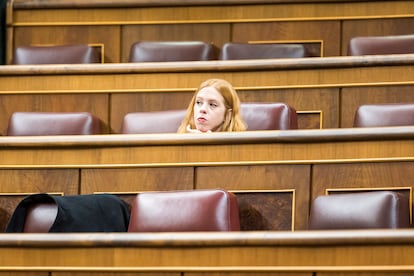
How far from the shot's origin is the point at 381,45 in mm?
1156

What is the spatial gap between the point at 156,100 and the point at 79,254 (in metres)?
0.42

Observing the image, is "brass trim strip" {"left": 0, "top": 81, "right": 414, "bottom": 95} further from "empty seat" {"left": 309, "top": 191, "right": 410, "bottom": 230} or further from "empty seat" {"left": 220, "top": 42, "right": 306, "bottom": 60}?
"empty seat" {"left": 309, "top": 191, "right": 410, "bottom": 230}

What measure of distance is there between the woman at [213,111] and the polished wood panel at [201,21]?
31cm

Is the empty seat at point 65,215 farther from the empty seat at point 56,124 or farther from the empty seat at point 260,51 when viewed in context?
the empty seat at point 260,51

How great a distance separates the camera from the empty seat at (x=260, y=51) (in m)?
1.18

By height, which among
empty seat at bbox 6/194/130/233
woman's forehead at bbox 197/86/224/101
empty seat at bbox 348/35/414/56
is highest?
empty seat at bbox 348/35/414/56

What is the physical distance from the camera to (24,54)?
1233mm

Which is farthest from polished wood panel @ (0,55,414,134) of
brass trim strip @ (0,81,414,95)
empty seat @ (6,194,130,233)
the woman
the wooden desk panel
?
the wooden desk panel

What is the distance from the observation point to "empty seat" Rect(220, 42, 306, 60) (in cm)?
118

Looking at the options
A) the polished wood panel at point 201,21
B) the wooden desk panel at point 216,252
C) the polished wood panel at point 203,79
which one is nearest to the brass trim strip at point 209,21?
the polished wood panel at point 201,21

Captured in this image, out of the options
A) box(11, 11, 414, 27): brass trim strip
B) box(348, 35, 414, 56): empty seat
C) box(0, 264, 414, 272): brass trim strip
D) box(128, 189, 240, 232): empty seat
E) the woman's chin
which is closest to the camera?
box(0, 264, 414, 272): brass trim strip

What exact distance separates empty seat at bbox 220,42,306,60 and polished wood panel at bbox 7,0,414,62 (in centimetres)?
8

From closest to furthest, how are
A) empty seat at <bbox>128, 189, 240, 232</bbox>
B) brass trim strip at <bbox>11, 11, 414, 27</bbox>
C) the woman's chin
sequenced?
empty seat at <bbox>128, 189, 240, 232</bbox> → the woman's chin → brass trim strip at <bbox>11, 11, 414, 27</bbox>

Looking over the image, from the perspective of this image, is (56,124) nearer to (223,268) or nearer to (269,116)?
(269,116)
